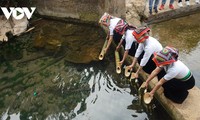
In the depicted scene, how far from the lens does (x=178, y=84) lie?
16.5 feet

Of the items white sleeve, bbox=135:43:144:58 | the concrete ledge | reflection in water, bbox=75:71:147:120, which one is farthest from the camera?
white sleeve, bbox=135:43:144:58

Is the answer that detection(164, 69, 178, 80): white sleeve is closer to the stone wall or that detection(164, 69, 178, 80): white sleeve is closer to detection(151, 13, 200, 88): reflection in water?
detection(151, 13, 200, 88): reflection in water

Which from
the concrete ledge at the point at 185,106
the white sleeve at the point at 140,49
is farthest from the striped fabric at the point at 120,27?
the concrete ledge at the point at 185,106

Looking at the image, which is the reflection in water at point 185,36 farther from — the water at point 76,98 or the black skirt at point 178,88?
the water at point 76,98

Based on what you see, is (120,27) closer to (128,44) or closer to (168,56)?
(128,44)

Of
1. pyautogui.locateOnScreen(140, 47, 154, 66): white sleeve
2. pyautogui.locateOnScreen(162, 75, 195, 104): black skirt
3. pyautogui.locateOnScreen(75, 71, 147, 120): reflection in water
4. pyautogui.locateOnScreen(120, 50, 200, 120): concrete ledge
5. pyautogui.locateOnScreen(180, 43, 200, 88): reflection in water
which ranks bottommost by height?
pyautogui.locateOnScreen(75, 71, 147, 120): reflection in water

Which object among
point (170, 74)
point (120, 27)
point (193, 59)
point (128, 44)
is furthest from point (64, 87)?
point (193, 59)

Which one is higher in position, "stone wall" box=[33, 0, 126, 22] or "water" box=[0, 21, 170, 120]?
"stone wall" box=[33, 0, 126, 22]

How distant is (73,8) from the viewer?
1047 cm

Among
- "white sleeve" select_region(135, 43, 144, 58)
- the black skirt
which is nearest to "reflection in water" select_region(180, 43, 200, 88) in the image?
the black skirt

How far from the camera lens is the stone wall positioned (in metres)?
10.1

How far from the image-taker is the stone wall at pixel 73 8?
10125 millimetres

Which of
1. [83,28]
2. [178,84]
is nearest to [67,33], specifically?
[83,28]

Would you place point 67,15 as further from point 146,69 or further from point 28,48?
point 146,69
